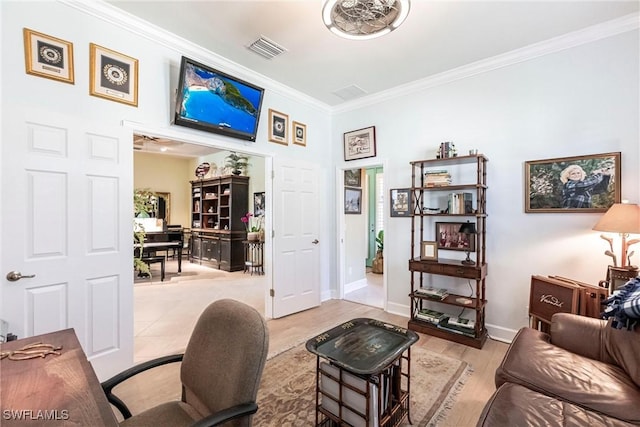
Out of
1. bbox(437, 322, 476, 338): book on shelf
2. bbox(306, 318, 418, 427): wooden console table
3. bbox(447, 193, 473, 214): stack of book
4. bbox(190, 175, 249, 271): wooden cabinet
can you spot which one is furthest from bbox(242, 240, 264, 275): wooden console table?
bbox(306, 318, 418, 427): wooden console table

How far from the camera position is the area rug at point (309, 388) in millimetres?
1865

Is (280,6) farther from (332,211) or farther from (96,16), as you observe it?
(332,211)

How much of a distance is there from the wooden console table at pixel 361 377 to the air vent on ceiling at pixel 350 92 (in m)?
3.03

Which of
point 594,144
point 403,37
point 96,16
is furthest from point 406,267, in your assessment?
point 96,16

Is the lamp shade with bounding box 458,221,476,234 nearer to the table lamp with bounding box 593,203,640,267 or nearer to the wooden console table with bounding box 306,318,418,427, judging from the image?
the table lamp with bounding box 593,203,640,267

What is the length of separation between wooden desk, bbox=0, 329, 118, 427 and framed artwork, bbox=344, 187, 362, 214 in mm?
4336

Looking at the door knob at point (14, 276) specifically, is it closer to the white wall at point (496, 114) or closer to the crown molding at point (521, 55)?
the white wall at point (496, 114)

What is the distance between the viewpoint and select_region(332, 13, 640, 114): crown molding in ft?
8.07

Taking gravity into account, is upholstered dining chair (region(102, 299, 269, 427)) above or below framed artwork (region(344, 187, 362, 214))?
below

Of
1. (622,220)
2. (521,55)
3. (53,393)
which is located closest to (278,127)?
(521,55)

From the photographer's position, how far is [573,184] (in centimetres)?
265

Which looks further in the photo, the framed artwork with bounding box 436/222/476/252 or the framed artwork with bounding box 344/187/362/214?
the framed artwork with bounding box 344/187/362/214

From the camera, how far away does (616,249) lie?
2.48 meters

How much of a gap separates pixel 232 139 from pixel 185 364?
2.45 meters
